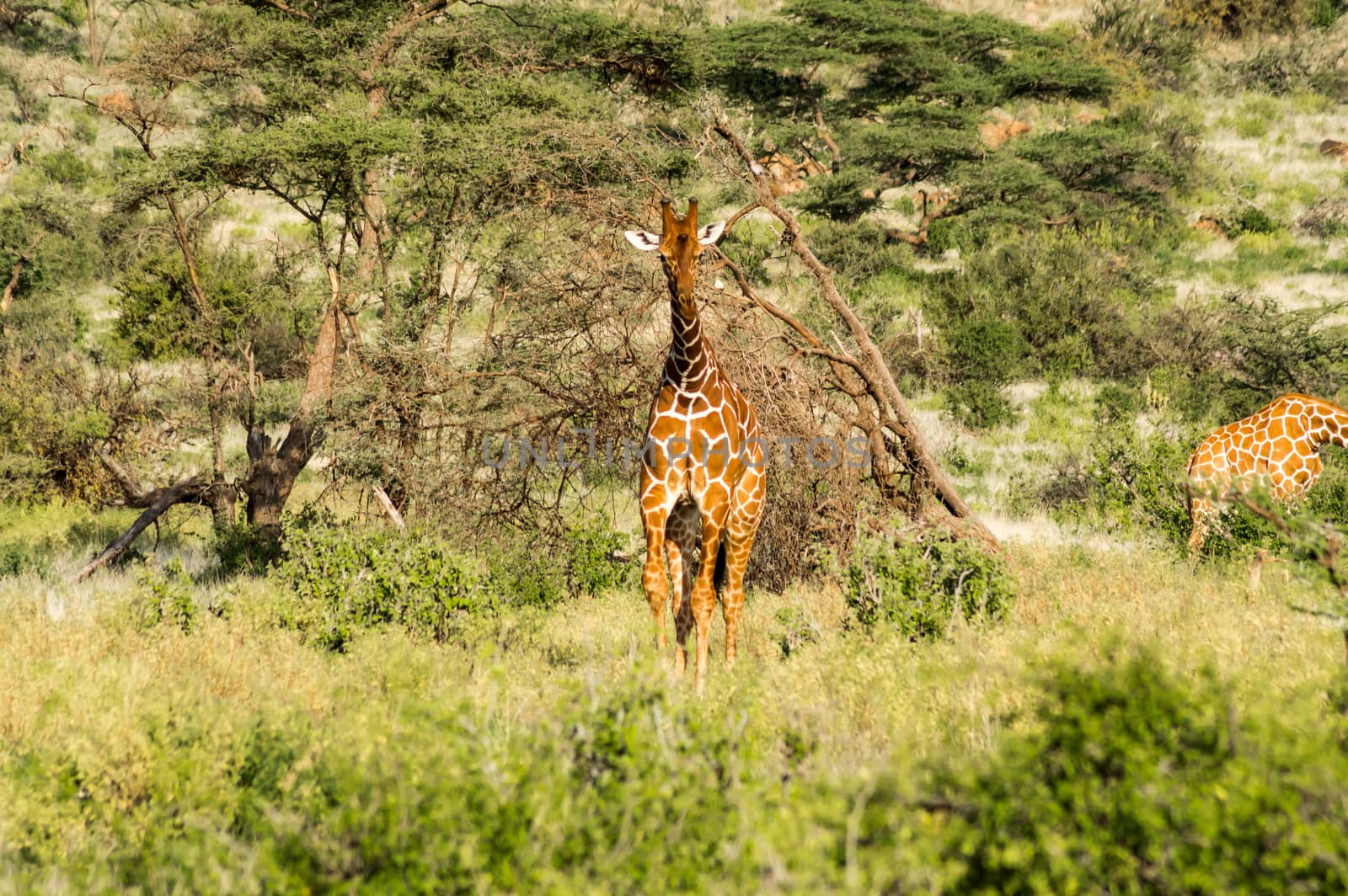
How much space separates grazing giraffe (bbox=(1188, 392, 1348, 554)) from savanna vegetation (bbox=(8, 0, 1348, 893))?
33 cm

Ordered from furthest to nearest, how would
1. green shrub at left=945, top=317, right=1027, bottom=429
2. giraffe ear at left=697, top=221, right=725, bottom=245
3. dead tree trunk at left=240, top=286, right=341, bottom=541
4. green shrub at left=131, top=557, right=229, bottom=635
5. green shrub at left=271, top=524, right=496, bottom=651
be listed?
green shrub at left=945, top=317, right=1027, bottom=429, dead tree trunk at left=240, top=286, right=341, bottom=541, green shrub at left=271, top=524, right=496, bottom=651, green shrub at left=131, top=557, right=229, bottom=635, giraffe ear at left=697, top=221, right=725, bottom=245

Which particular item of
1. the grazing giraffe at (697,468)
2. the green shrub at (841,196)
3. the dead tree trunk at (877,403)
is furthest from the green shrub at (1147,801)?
the green shrub at (841,196)

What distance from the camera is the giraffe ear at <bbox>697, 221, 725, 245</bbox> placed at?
5551mm

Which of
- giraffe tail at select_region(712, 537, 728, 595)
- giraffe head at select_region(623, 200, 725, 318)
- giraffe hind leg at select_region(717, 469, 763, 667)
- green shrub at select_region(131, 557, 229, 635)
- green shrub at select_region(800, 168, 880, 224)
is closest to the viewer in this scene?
giraffe head at select_region(623, 200, 725, 318)

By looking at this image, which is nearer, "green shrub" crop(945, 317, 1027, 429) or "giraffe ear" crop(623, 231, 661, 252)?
"giraffe ear" crop(623, 231, 661, 252)

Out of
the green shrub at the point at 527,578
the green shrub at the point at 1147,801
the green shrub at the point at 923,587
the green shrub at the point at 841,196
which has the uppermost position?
the green shrub at the point at 841,196

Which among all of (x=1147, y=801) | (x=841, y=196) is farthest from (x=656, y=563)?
(x=841, y=196)

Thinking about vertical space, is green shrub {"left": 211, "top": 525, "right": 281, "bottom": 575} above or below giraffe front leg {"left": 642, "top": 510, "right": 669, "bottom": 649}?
below

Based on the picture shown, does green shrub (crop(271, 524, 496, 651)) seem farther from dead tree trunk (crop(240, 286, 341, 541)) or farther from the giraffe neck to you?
dead tree trunk (crop(240, 286, 341, 541))

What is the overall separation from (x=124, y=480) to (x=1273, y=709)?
11.1 m

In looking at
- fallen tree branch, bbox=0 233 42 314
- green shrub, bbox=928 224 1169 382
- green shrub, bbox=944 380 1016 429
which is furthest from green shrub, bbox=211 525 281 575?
fallen tree branch, bbox=0 233 42 314

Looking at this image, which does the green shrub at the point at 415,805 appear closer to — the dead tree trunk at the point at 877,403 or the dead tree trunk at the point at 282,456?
the dead tree trunk at the point at 877,403

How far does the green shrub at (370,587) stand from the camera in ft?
23.4

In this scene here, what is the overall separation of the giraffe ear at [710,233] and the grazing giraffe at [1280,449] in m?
5.10
